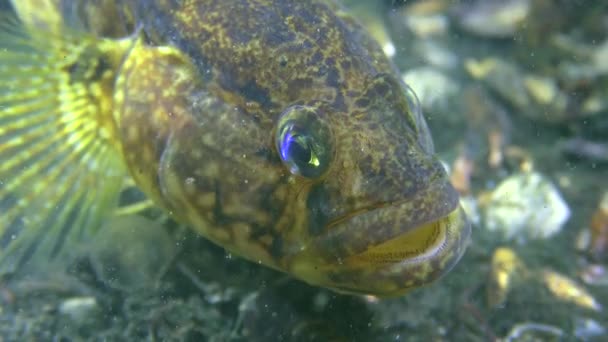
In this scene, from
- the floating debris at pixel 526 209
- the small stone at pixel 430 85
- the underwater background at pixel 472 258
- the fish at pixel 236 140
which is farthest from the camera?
the small stone at pixel 430 85

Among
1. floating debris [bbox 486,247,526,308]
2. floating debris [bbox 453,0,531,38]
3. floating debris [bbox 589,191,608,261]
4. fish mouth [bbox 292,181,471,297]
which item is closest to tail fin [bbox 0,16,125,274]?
fish mouth [bbox 292,181,471,297]

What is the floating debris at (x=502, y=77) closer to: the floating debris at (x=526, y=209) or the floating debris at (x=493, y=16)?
the floating debris at (x=493, y=16)

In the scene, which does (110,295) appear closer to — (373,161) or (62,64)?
(62,64)

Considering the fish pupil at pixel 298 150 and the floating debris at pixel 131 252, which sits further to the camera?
the floating debris at pixel 131 252

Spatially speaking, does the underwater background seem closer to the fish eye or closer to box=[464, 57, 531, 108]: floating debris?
box=[464, 57, 531, 108]: floating debris

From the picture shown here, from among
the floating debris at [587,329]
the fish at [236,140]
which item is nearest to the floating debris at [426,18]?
the fish at [236,140]

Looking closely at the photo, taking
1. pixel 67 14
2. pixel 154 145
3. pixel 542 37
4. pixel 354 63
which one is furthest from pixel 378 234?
pixel 542 37

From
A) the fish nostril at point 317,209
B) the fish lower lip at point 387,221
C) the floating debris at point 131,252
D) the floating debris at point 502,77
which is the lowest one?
the floating debris at point 502,77

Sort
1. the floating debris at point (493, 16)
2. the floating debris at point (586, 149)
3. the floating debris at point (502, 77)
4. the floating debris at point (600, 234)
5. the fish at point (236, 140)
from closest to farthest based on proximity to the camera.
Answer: the fish at point (236, 140) → the floating debris at point (600, 234) → the floating debris at point (586, 149) → the floating debris at point (502, 77) → the floating debris at point (493, 16)
